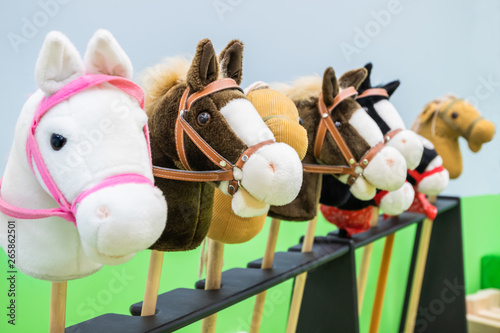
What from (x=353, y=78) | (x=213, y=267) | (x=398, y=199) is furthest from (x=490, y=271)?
(x=213, y=267)

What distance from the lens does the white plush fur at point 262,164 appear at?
0.65 meters

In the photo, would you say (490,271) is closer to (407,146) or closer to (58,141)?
(407,146)

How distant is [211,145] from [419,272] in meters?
1.36

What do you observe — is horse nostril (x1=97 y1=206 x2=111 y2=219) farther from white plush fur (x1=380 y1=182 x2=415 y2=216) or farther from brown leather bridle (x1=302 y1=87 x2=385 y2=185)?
white plush fur (x1=380 y1=182 x2=415 y2=216)

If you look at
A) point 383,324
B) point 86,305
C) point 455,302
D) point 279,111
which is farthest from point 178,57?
point 383,324

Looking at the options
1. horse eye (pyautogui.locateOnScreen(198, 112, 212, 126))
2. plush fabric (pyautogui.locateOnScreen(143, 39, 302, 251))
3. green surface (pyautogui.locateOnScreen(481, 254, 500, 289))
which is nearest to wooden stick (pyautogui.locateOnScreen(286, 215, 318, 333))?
plush fabric (pyautogui.locateOnScreen(143, 39, 302, 251))

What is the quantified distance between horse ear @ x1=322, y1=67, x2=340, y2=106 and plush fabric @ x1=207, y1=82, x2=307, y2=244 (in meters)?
0.15

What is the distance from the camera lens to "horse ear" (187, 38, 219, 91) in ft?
2.19

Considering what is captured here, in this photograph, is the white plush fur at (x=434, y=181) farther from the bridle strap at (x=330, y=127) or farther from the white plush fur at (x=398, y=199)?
the bridle strap at (x=330, y=127)

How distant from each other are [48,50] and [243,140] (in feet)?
0.85

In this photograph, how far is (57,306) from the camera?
0.63 m

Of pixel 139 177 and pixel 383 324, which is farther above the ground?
pixel 139 177

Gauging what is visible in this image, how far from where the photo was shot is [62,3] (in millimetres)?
937

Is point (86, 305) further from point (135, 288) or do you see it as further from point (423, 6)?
point (423, 6)
